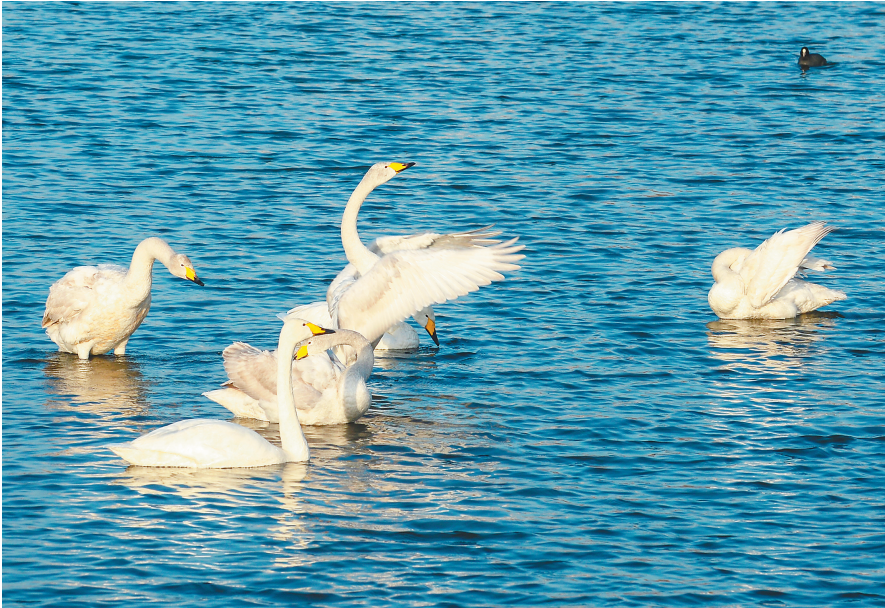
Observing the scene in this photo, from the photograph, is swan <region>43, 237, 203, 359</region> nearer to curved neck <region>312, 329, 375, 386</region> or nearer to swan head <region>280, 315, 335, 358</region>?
curved neck <region>312, 329, 375, 386</region>

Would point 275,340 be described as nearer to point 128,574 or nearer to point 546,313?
point 546,313

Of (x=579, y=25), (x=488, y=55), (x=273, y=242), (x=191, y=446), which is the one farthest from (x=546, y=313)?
(x=579, y=25)

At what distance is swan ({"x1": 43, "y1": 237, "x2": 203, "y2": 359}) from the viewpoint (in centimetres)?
1393

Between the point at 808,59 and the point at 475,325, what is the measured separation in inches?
634

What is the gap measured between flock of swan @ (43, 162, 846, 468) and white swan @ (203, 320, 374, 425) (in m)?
0.01

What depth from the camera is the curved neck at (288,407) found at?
1136 cm

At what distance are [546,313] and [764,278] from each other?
8.05 feet

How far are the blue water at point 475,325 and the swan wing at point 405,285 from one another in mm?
838

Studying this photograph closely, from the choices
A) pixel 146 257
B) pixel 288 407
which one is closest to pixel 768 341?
pixel 288 407

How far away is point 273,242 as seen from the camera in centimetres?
1830

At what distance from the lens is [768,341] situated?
1520 centimetres

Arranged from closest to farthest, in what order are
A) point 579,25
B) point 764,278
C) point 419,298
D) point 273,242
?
1. point 419,298
2. point 764,278
3. point 273,242
4. point 579,25

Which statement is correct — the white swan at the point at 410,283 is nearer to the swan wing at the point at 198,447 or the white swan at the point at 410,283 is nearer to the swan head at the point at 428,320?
the swan head at the point at 428,320

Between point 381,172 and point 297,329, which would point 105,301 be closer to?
point 297,329
